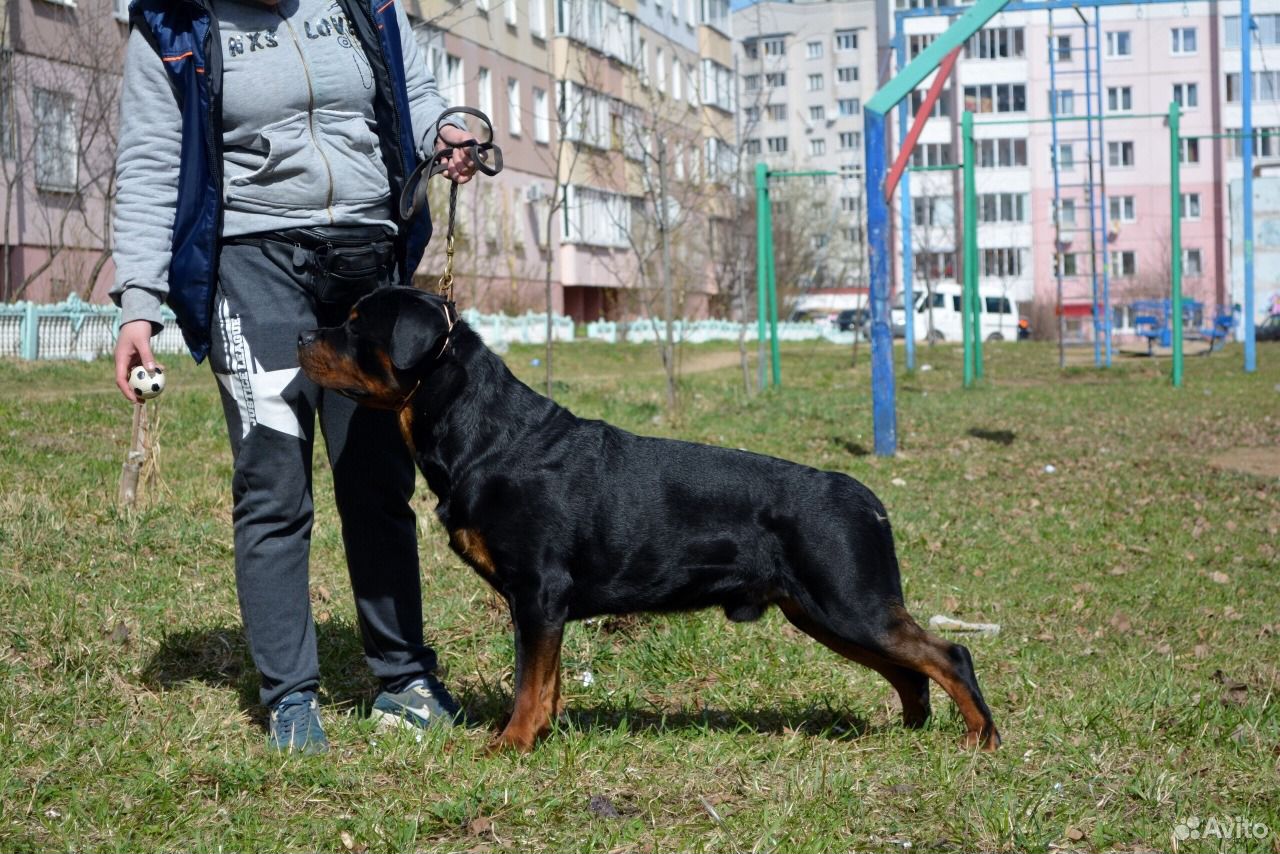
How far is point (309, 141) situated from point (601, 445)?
4.01 ft

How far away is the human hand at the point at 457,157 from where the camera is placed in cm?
422

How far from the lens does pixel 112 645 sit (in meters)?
4.88

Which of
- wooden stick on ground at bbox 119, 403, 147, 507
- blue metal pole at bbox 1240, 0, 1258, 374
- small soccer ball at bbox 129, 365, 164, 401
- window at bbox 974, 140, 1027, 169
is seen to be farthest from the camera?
window at bbox 974, 140, 1027, 169

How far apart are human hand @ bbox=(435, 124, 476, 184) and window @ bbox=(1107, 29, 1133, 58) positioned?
6571 cm

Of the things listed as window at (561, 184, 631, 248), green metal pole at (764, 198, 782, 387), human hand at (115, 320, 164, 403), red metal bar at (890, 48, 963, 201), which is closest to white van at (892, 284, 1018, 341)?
window at (561, 184, 631, 248)

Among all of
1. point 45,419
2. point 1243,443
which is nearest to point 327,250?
point 45,419

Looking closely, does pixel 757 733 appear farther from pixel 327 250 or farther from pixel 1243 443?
pixel 1243 443

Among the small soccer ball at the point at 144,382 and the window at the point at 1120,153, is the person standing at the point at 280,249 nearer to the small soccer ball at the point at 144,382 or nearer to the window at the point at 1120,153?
the small soccer ball at the point at 144,382

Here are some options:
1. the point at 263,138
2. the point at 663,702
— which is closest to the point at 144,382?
the point at 263,138

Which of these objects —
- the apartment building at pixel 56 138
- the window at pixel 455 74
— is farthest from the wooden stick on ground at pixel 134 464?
the window at pixel 455 74

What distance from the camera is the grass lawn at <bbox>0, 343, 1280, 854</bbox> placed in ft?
11.2

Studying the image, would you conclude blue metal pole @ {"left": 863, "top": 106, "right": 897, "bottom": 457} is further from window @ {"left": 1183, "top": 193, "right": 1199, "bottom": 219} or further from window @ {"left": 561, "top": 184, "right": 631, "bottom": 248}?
window @ {"left": 1183, "top": 193, "right": 1199, "bottom": 219}

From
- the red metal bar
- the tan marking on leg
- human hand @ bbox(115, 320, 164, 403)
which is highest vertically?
the red metal bar

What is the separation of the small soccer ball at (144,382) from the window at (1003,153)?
216 feet
